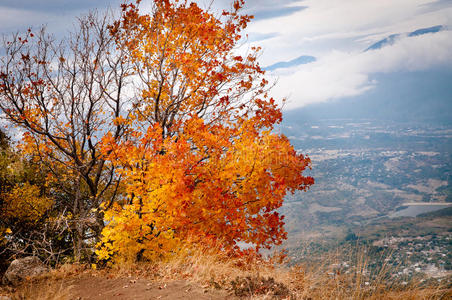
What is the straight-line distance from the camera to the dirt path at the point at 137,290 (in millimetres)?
6594

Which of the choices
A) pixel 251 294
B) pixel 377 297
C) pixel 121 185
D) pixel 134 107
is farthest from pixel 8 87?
pixel 377 297

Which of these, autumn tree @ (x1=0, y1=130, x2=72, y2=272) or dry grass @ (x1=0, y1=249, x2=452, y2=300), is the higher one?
autumn tree @ (x1=0, y1=130, x2=72, y2=272)

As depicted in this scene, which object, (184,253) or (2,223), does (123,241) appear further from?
(2,223)

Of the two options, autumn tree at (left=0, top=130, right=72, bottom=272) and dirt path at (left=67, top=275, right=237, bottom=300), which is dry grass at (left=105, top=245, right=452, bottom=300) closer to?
dirt path at (left=67, top=275, right=237, bottom=300)

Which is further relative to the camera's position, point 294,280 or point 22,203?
point 22,203

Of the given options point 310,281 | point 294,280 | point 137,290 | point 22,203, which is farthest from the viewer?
point 22,203

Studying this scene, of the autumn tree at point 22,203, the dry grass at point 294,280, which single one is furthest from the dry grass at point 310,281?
the autumn tree at point 22,203

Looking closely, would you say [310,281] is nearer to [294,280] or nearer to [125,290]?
[294,280]

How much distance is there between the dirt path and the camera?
6.59 metres

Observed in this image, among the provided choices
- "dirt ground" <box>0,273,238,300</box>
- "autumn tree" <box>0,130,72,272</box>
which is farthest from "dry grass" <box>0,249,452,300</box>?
"autumn tree" <box>0,130,72,272</box>

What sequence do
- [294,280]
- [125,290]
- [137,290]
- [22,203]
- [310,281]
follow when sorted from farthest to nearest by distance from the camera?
1. [22,203]
2. [125,290]
3. [137,290]
4. [294,280]
5. [310,281]

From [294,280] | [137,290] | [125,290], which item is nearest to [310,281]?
[294,280]

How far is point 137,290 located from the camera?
7.61 m

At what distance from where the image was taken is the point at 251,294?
19.5ft
